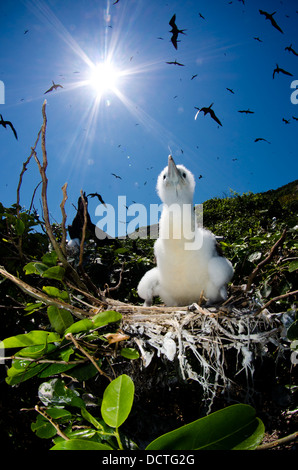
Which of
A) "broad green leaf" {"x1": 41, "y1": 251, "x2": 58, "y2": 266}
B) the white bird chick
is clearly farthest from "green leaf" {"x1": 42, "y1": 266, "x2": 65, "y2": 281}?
the white bird chick

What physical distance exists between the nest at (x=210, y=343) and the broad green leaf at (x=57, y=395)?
14.1 inches

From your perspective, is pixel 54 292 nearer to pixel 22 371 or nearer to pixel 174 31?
pixel 22 371

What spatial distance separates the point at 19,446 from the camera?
5.08 feet

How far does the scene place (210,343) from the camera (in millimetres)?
1307

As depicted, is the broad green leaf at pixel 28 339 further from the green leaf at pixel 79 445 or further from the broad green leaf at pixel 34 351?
the green leaf at pixel 79 445

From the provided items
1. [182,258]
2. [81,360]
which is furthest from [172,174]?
[81,360]

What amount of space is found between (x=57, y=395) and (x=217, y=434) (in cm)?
59

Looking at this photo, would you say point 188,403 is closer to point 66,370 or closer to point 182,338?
point 182,338

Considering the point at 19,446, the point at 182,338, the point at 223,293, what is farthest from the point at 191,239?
the point at 19,446

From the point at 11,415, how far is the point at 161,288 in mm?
1536

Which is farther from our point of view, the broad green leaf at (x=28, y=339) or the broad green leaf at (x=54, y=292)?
the broad green leaf at (x=54, y=292)

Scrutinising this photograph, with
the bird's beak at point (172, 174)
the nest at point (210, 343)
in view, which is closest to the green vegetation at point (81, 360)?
the nest at point (210, 343)

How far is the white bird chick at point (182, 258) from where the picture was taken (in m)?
2.30
